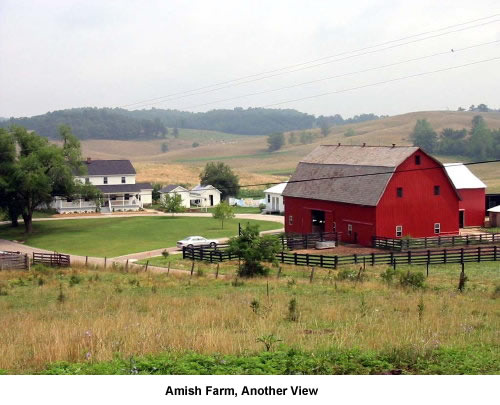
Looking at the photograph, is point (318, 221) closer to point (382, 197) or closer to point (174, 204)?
point (382, 197)

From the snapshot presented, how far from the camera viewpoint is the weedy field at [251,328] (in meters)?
11.5

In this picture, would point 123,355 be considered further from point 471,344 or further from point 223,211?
point 223,211

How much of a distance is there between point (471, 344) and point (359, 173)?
3946cm

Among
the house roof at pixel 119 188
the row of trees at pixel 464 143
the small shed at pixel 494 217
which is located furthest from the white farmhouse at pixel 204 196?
the row of trees at pixel 464 143

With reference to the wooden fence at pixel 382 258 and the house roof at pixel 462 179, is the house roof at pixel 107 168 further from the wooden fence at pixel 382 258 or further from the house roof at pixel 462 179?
the wooden fence at pixel 382 258

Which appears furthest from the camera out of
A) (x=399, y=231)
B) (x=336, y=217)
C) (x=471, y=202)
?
(x=471, y=202)

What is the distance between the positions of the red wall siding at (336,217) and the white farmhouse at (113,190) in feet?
102

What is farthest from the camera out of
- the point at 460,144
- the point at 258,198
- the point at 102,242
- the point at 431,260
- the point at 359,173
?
the point at 460,144

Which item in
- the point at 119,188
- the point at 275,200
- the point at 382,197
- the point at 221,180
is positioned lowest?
the point at 275,200

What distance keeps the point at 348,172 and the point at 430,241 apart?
8.69 metres

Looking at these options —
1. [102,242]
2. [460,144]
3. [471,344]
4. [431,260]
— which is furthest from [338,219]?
[460,144]

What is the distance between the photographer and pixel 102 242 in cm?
5728

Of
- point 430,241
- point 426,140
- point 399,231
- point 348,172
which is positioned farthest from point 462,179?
point 426,140

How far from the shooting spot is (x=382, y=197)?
4950cm
